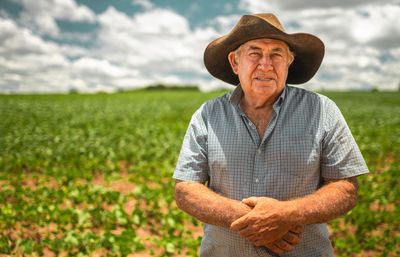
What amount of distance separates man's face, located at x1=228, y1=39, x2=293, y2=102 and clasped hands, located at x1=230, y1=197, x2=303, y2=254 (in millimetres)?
658

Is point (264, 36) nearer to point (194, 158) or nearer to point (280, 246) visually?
point (194, 158)

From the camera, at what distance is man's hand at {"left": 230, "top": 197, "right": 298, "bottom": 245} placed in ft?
6.32

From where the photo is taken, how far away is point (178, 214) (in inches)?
205

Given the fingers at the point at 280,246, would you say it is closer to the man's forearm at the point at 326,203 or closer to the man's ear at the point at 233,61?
the man's forearm at the point at 326,203

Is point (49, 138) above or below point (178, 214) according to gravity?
above

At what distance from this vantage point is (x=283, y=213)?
193 centimetres

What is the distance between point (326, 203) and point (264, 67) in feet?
2.75

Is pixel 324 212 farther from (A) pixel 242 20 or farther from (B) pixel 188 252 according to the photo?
(B) pixel 188 252

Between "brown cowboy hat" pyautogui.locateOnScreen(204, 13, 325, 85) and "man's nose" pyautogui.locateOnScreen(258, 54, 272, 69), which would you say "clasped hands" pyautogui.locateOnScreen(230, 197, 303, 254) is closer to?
"man's nose" pyautogui.locateOnScreen(258, 54, 272, 69)

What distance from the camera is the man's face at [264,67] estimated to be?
2.21 meters

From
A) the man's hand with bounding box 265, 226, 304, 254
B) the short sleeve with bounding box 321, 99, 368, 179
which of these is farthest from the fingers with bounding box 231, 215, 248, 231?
the short sleeve with bounding box 321, 99, 368, 179

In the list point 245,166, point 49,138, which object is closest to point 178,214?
point 245,166

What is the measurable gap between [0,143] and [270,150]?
965 cm

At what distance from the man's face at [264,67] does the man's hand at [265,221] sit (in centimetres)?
66
